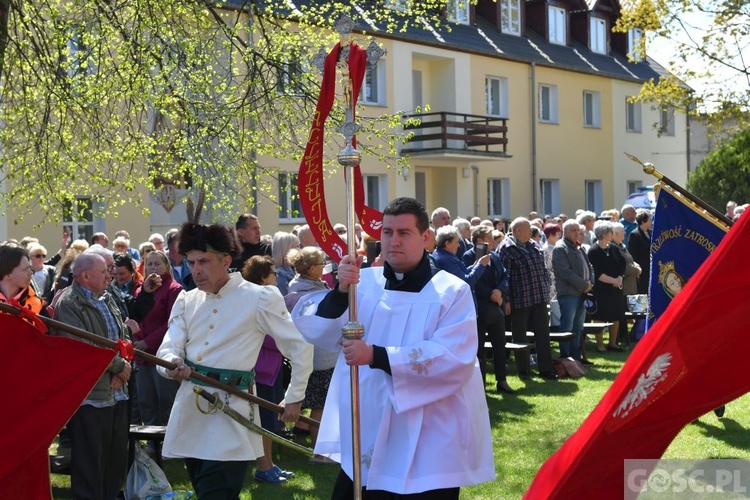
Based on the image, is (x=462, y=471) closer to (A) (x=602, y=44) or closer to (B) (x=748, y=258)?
(B) (x=748, y=258)

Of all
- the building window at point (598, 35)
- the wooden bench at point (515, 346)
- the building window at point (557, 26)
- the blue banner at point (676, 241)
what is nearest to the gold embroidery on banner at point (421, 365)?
the blue banner at point (676, 241)

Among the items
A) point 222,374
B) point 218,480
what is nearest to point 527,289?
point 222,374

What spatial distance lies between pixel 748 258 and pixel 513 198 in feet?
92.2

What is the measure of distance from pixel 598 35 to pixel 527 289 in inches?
1015

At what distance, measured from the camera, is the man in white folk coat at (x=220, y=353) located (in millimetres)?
5512

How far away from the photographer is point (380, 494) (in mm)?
4414

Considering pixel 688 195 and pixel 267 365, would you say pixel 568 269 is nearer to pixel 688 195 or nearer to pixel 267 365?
pixel 267 365

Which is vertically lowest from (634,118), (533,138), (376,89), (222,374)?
(222,374)

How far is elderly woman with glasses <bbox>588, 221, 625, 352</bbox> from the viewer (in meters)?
14.2

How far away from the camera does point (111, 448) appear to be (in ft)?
21.8

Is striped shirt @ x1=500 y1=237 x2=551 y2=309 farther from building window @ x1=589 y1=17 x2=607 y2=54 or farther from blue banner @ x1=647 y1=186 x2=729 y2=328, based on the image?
building window @ x1=589 y1=17 x2=607 y2=54

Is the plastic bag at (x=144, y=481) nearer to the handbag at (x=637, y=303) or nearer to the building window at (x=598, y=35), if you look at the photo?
the handbag at (x=637, y=303)

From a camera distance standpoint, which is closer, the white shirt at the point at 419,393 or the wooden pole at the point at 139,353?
the white shirt at the point at 419,393

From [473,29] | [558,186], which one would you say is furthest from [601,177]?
[473,29]
